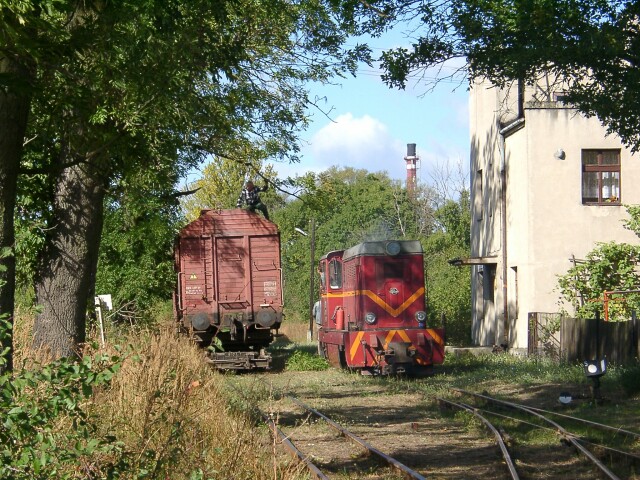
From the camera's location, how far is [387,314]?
22.0 m

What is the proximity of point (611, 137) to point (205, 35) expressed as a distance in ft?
63.8

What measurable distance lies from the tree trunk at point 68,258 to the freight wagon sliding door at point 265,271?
370 inches

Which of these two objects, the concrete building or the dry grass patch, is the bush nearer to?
the dry grass patch

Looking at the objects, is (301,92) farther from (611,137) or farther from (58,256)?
(611,137)

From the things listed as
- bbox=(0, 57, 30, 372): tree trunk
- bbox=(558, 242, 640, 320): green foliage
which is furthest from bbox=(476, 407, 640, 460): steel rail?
bbox=(558, 242, 640, 320): green foliage

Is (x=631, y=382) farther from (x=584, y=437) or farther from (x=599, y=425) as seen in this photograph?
(x=584, y=437)

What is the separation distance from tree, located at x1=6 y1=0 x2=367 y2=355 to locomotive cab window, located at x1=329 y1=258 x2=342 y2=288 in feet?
19.1

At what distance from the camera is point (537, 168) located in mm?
28344


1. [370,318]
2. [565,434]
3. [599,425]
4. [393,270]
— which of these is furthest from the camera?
[393,270]

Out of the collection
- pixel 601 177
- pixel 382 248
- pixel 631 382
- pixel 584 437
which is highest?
pixel 601 177

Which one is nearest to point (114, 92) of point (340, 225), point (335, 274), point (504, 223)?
point (335, 274)

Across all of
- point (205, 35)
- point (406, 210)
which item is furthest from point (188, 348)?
point (406, 210)

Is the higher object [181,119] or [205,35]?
[205,35]

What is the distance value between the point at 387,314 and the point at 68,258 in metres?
9.38
